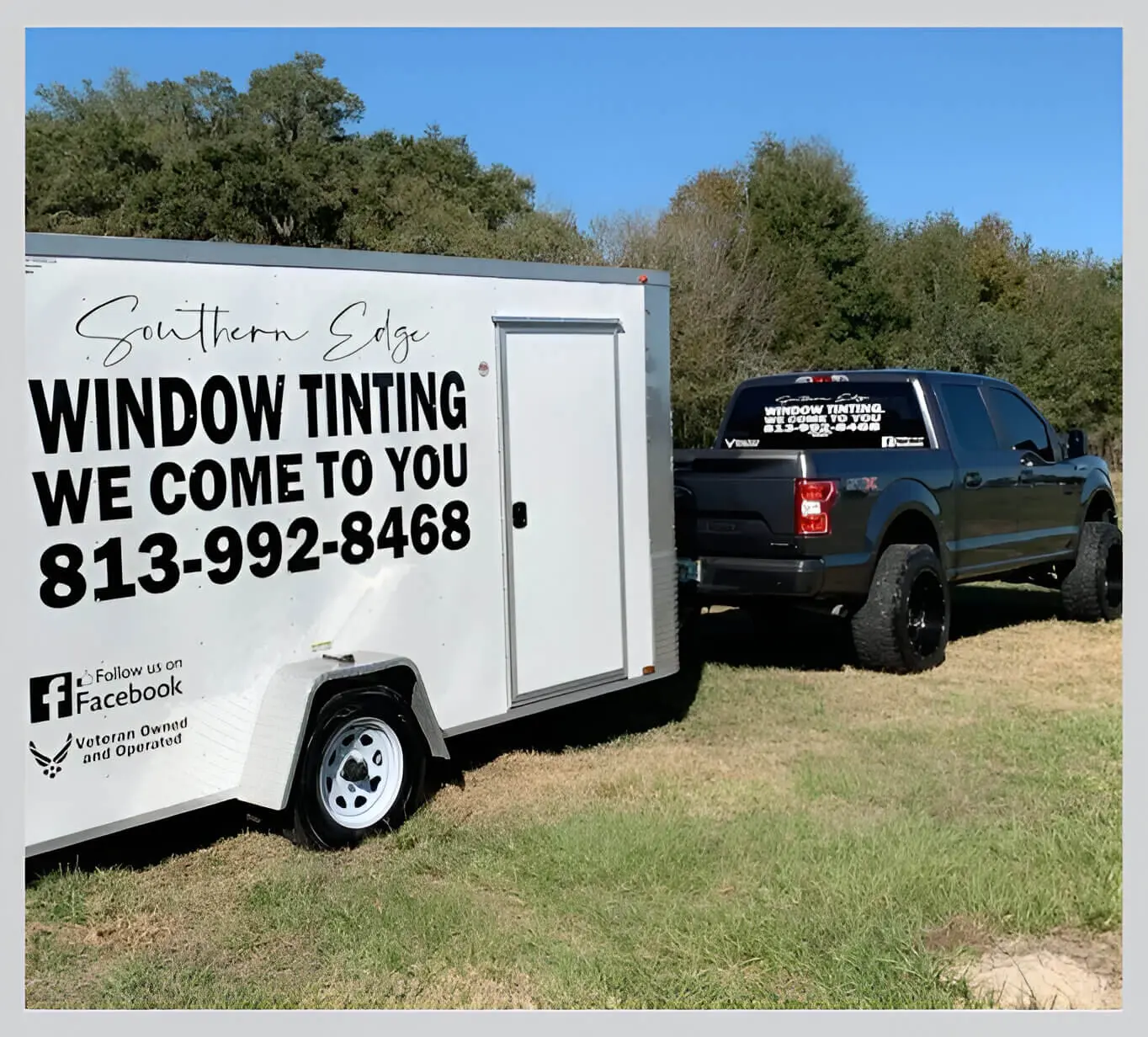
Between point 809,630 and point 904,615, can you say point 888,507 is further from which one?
point 809,630

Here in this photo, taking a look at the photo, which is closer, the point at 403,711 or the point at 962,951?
the point at 962,951

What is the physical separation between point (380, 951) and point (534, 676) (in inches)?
83.9

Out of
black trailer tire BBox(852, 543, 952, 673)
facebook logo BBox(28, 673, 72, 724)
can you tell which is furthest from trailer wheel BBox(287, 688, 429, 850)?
black trailer tire BBox(852, 543, 952, 673)

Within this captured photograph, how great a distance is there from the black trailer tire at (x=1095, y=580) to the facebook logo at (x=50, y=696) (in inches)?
342

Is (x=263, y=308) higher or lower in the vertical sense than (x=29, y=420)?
higher

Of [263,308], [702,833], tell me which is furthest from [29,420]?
[702,833]

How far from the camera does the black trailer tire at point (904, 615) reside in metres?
8.38

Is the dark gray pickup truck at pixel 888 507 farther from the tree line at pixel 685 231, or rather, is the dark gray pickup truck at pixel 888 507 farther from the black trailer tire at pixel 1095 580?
the tree line at pixel 685 231

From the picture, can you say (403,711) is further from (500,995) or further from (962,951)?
(962,951)

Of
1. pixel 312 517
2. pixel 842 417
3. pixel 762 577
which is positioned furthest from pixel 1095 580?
pixel 312 517

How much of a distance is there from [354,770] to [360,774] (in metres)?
0.04

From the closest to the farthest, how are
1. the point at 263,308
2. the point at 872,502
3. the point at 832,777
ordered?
1. the point at 263,308
2. the point at 832,777
3. the point at 872,502

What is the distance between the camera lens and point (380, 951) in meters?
4.41

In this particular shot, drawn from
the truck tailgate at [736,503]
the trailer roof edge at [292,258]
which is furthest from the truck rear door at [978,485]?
the trailer roof edge at [292,258]
